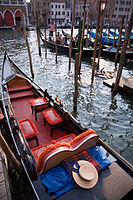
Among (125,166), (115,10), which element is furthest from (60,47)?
(115,10)

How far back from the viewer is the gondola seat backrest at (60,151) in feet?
7.93

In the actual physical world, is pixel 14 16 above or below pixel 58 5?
below

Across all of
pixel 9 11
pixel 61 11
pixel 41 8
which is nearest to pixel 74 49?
pixel 9 11

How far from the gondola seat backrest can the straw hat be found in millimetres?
283

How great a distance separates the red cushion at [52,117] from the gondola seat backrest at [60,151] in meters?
1.26

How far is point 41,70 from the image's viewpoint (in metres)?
10.9

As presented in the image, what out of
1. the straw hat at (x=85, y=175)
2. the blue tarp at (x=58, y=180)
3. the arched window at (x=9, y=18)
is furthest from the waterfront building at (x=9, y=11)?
the straw hat at (x=85, y=175)

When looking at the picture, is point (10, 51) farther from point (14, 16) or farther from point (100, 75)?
point (14, 16)

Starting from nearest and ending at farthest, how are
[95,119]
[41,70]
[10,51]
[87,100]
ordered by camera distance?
[95,119]
[87,100]
[41,70]
[10,51]

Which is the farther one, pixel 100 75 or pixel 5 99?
pixel 100 75

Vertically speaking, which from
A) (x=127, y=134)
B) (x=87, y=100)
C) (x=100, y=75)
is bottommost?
(x=127, y=134)

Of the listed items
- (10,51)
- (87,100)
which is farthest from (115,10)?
(87,100)

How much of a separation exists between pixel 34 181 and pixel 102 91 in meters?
6.25

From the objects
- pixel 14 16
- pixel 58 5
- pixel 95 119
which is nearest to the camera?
pixel 95 119
